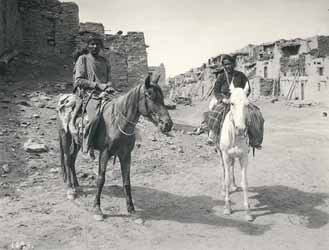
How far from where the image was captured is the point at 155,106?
21.3ft

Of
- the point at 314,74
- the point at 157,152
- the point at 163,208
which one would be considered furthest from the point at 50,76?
the point at 314,74

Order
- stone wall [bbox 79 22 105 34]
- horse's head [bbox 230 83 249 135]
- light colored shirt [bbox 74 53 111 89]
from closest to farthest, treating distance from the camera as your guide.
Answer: horse's head [bbox 230 83 249 135], light colored shirt [bbox 74 53 111 89], stone wall [bbox 79 22 105 34]

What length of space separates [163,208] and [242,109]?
2.38 metres

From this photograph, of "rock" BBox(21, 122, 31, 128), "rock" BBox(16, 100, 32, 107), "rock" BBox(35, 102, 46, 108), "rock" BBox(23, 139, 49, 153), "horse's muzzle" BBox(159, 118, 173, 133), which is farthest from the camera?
"rock" BBox(35, 102, 46, 108)

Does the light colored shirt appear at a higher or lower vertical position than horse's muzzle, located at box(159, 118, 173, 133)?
higher

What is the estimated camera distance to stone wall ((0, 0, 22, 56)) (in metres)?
16.5

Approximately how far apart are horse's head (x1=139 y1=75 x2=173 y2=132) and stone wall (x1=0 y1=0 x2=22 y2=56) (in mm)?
11471

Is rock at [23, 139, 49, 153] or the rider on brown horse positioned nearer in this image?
the rider on brown horse

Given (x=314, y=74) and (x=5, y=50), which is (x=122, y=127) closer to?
(x=5, y=50)

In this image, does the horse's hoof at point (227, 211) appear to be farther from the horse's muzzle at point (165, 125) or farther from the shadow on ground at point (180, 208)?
the horse's muzzle at point (165, 125)

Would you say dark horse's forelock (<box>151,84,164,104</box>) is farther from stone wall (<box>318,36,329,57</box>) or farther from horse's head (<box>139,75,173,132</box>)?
stone wall (<box>318,36,329,57</box>)

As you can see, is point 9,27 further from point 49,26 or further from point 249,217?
point 249,217

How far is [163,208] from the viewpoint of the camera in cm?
773

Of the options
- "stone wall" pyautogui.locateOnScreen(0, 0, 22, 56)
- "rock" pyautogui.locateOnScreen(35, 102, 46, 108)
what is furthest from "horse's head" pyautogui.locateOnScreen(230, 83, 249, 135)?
"stone wall" pyautogui.locateOnScreen(0, 0, 22, 56)
